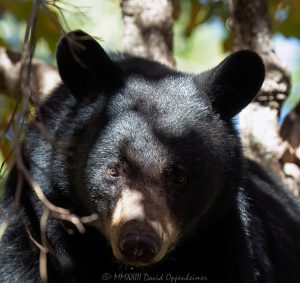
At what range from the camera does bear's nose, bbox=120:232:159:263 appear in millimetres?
4297

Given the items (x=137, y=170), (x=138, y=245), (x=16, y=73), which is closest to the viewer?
(x=138, y=245)

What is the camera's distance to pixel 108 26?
1438 centimetres

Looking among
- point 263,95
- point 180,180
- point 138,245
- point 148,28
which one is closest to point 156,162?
point 180,180

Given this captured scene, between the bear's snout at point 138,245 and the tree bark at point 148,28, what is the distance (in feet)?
10.3

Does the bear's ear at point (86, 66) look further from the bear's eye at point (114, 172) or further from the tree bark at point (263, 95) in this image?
the tree bark at point (263, 95)

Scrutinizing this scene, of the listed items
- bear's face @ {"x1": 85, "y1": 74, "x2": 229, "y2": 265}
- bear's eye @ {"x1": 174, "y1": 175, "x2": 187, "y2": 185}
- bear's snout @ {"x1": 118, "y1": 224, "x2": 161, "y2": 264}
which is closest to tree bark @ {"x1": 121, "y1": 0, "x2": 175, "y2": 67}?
bear's face @ {"x1": 85, "y1": 74, "x2": 229, "y2": 265}

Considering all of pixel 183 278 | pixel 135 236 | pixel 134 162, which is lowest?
pixel 183 278

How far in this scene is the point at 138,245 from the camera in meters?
4.30

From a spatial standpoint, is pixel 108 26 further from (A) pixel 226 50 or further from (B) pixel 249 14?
(B) pixel 249 14

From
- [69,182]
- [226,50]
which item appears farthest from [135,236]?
[226,50]

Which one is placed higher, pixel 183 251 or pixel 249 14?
pixel 249 14

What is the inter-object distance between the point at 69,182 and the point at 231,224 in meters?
1.28

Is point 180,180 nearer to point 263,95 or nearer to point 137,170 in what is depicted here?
point 137,170

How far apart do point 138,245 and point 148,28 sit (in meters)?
3.36
